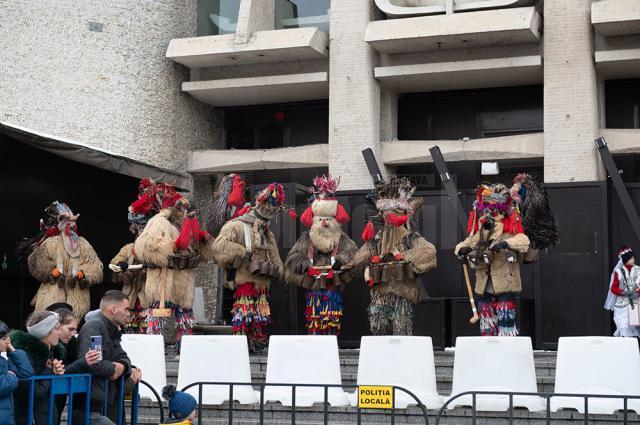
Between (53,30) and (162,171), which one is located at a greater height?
(53,30)

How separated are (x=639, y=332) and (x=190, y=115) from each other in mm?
9180

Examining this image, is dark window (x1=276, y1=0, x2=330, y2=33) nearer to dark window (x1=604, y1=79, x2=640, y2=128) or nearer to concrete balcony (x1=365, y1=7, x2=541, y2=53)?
concrete balcony (x1=365, y1=7, x2=541, y2=53)

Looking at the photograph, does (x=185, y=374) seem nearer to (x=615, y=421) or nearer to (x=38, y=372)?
(x=38, y=372)

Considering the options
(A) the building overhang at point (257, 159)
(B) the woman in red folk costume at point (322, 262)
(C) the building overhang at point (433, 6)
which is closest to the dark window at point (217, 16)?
(A) the building overhang at point (257, 159)

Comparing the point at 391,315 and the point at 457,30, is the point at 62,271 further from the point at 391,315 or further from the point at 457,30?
the point at 457,30

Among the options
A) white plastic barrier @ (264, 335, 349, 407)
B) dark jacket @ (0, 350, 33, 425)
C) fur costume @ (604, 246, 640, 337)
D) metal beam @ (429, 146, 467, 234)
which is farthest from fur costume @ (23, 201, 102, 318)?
fur costume @ (604, 246, 640, 337)

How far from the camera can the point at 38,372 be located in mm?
8664

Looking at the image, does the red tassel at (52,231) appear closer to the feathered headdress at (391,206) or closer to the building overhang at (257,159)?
the feathered headdress at (391,206)

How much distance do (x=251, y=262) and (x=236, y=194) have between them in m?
1.10

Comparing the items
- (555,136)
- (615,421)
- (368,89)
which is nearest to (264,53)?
(368,89)

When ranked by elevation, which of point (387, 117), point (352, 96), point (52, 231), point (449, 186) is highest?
point (352, 96)

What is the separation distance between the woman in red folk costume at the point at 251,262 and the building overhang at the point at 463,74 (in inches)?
178

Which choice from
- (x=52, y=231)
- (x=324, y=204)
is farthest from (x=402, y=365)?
(x=52, y=231)

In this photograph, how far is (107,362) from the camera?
8992 millimetres
